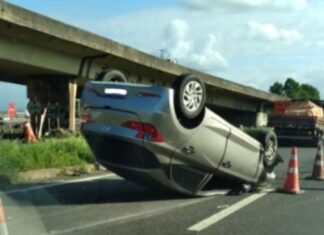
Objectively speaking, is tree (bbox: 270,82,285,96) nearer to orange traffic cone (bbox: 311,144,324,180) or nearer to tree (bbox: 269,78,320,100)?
tree (bbox: 269,78,320,100)

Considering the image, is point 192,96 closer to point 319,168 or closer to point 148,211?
point 148,211

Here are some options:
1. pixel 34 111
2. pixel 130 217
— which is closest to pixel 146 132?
pixel 130 217

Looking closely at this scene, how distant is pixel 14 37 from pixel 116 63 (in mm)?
8657

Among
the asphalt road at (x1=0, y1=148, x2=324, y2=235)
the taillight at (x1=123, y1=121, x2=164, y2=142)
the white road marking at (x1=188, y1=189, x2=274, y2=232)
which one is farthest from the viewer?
the taillight at (x1=123, y1=121, x2=164, y2=142)

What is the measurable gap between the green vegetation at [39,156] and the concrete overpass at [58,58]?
8.07 m

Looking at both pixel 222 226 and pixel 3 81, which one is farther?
pixel 3 81

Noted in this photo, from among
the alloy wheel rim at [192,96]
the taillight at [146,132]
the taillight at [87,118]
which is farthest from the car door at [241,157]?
the taillight at [87,118]

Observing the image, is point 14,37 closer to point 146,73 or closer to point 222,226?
point 146,73

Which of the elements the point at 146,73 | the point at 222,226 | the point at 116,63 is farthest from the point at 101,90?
the point at 146,73

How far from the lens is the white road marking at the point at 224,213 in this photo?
8.23 m

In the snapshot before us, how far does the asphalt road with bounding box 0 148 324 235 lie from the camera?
805 centimetres

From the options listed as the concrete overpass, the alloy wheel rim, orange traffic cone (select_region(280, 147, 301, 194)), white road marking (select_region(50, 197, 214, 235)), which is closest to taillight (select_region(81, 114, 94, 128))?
the alloy wheel rim

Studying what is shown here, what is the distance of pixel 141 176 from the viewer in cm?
984

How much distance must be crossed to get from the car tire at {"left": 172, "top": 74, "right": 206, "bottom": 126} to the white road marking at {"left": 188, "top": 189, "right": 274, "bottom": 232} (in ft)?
4.51
